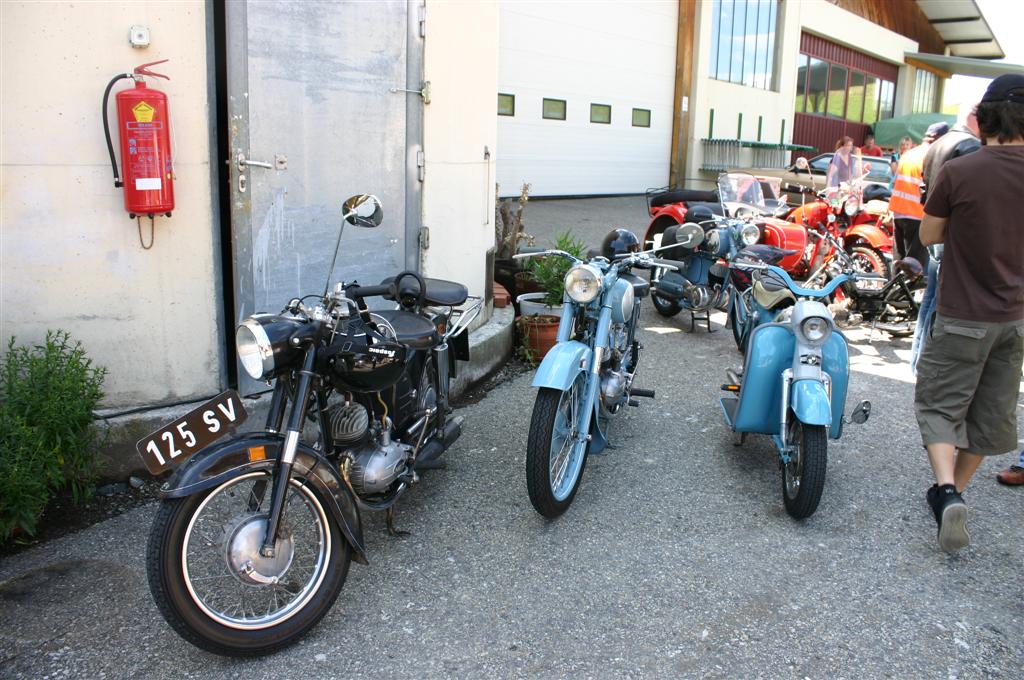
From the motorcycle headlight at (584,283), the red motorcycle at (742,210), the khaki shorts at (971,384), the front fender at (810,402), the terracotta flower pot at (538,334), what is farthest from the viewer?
the red motorcycle at (742,210)

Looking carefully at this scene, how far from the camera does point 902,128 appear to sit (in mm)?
24547

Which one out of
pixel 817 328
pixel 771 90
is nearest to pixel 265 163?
pixel 817 328

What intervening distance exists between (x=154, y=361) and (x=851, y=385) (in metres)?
4.71

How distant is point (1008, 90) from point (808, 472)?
5.89 feet

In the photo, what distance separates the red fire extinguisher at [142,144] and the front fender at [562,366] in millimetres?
1970

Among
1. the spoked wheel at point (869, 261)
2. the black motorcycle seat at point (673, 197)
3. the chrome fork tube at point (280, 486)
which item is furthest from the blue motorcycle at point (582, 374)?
the black motorcycle seat at point (673, 197)

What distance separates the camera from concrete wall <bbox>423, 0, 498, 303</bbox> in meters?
5.32

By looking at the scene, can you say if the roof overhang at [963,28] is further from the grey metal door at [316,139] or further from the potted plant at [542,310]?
the grey metal door at [316,139]

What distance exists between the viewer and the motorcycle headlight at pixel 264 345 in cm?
284

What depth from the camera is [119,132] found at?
3.88 metres

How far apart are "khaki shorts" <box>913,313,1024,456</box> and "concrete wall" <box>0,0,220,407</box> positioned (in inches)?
137

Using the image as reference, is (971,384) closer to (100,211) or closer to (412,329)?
(412,329)

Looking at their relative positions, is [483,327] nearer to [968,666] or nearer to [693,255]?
[693,255]

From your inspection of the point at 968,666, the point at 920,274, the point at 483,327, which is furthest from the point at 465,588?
the point at 920,274
